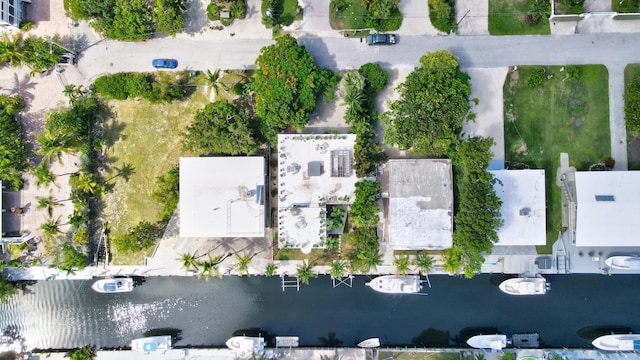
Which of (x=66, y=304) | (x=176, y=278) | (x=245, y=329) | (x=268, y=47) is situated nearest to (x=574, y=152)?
(x=268, y=47)

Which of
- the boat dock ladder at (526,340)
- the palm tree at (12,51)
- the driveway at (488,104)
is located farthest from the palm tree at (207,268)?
the boat dock ladder at (526,340)

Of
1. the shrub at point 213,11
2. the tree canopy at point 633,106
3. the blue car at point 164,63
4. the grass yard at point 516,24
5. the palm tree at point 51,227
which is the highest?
the shrub at point 213,11

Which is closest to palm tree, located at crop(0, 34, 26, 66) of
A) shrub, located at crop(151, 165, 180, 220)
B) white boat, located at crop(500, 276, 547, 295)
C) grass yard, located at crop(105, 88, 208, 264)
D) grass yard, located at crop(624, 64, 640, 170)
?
grass yard, located at crop(105, 88, 208, 264)

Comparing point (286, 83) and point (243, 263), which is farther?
point (243, 263)

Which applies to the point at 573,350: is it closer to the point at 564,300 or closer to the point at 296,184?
the point at 564,300

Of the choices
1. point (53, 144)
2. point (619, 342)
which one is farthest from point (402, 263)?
point (53, 144)

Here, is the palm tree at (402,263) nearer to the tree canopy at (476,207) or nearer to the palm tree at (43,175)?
the tree canopy at (476,207)

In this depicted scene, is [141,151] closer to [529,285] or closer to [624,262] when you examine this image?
[529,285]
